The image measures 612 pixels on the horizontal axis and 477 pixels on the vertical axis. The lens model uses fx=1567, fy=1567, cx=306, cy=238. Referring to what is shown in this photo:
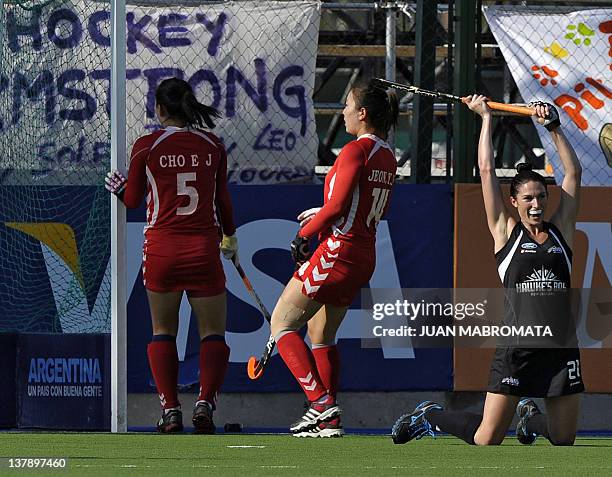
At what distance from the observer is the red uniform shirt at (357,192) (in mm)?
8234

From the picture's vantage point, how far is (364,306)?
10.3 metres

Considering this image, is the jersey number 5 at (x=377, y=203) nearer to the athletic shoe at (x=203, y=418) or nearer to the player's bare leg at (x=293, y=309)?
the player's bare leg at (x=293, y=309)

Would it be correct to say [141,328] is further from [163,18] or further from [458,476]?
[458,476]

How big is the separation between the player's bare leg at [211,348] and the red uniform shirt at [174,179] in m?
0.43

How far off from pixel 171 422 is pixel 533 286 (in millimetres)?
2339

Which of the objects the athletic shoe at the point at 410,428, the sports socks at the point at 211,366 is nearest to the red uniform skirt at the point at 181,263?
the sports socks at the point at 211,366

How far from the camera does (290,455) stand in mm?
7152

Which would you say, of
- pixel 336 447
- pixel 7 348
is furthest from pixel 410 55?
pixel 336 447

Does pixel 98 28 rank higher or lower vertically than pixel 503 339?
higher

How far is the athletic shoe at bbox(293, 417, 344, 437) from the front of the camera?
8.41 m

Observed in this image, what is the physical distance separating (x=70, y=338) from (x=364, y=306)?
193 centimetres

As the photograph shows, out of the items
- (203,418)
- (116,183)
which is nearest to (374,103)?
(116,183)

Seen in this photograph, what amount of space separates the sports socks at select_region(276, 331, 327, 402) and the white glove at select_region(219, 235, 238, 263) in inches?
38.6

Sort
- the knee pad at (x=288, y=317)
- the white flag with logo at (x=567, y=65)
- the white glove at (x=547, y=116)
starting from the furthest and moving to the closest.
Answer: the white flag with logo at (x=567, y=65) < the knee pad at (x=288, y=317) < the white glove at (x=547, y=116)
